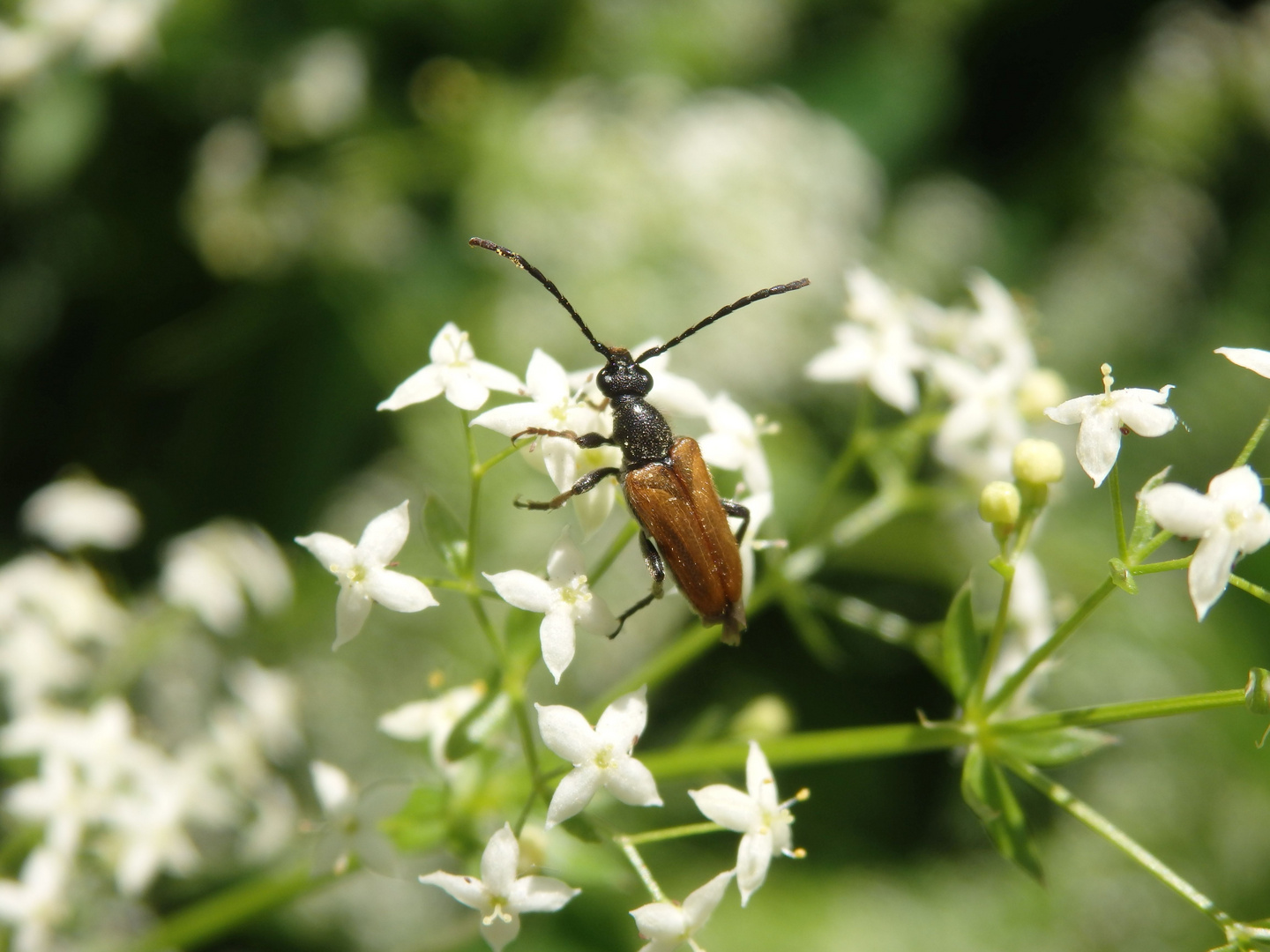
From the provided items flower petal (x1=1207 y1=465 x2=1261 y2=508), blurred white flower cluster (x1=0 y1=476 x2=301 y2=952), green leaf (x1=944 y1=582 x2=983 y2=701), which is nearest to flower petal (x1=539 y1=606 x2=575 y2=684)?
green leaf (x1=944 y1=582 x2=983 y2=701)

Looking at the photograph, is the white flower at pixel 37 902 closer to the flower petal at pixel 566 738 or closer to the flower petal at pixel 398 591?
the flower petal at pixel 398 591

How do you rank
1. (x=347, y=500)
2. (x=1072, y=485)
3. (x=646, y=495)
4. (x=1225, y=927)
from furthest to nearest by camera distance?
(x=1072, y=485)
(x=347, y=500)
(x=646, y=495)
(x=1225, y=927)

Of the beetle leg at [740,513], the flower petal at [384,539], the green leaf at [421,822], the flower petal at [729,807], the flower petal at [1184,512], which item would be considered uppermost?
the flower petal at [1184,512]

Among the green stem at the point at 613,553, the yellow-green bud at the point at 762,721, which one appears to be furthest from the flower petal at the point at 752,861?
the green stem at the point at 613,553

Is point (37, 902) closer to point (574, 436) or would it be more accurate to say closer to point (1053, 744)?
point (574, 436)

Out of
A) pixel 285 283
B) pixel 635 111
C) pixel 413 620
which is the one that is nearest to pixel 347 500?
pixel 413 620

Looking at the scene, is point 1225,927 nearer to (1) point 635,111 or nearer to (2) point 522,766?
(2) point 522,766

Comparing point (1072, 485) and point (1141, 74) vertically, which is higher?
point (1141, 74)

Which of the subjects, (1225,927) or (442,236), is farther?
(442,236)
